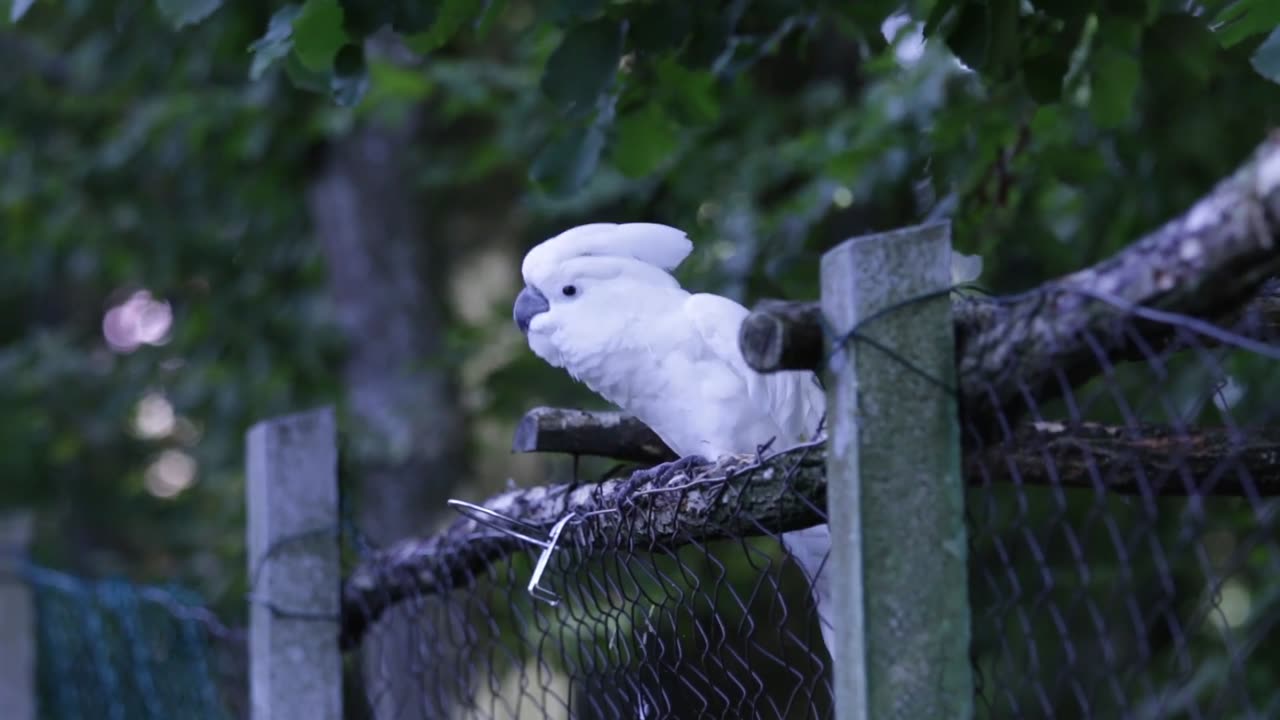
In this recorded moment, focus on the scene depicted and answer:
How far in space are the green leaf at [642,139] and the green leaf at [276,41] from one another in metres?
0.67

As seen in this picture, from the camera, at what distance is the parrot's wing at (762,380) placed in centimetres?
213

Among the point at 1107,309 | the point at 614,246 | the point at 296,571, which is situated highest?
the point at 614,246

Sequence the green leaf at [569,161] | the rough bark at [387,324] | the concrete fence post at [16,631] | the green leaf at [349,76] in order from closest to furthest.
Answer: the green leaf at [349,76], the green leaf at [569,161], the concrete fence post at [16,631], the rough bark at [387,324]

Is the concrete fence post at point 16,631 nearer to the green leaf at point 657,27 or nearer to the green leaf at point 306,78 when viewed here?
the green leaf at point 306,78

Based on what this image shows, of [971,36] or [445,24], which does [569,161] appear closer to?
[445,24]

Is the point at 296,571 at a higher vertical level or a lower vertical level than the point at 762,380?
lower

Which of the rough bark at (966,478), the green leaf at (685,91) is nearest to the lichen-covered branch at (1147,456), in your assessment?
the rough bark at (966,478)

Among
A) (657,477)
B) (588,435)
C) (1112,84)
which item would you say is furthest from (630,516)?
(1112,84)

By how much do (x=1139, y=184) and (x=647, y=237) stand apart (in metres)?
1.74

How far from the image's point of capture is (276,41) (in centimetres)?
197

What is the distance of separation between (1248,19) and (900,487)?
4.08 ft

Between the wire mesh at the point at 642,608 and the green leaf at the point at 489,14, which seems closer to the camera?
the wire mesh at the point at 642,608

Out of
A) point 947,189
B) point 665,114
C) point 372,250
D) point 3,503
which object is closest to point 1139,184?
point 947,189

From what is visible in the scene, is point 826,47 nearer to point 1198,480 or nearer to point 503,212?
point 503,212
